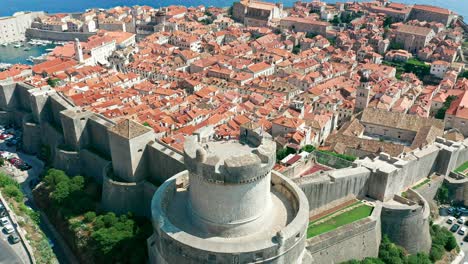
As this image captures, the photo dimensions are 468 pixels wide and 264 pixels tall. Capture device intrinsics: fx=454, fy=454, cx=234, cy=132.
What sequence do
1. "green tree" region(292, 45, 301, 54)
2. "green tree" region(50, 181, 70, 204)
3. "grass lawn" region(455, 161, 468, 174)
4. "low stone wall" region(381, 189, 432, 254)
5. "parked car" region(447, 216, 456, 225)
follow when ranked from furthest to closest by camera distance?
"green tree" region(292, 45, 301, 54)
"grass lawn" region(455, 161, 468, 174)
"parked car" region(447, 216, 456, 225)
"green tree" region(50, 181, 70, 204)
"low stone wall" region(381, 189, 432, 254)

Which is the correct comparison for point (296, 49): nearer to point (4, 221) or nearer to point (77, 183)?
point (77, 183)

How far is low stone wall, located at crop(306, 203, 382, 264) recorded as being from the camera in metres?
20.0

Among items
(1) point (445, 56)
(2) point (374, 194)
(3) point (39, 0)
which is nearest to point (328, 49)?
(1) point (445, 56)

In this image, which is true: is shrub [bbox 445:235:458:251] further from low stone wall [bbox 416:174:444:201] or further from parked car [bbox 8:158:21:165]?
parked car [bbox 8:158:21:165]

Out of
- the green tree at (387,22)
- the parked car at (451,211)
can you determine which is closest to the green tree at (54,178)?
the parked car at (451,211)

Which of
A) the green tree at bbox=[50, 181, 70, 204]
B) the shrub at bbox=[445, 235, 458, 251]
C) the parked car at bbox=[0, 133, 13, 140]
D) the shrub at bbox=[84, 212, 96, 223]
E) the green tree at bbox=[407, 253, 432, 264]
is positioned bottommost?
the shrub at bbox=[445, 235, 458, 251]

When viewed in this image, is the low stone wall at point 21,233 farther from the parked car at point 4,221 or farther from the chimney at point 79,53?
the chimney at point 79,53

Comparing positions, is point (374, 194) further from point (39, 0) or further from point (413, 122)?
point (39, 0)

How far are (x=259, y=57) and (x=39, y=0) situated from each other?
8908cm

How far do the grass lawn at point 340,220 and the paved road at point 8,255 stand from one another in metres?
14.4

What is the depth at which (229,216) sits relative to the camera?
1341 cm

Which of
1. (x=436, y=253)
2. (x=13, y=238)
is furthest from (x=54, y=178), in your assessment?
(x=436, y=253)

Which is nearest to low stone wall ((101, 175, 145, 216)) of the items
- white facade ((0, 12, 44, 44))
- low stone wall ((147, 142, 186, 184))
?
low stone wall ((147, 142, 186, 184))

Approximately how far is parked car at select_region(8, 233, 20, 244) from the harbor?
46.1 m
